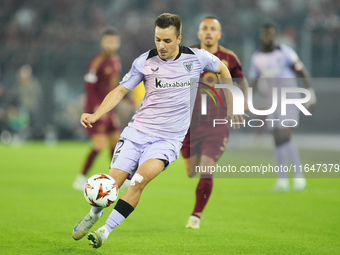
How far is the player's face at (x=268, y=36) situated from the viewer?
30.8 feet

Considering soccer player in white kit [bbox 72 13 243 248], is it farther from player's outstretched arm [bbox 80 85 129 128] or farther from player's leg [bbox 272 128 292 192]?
player's leg [bbox 272 128 292 192]

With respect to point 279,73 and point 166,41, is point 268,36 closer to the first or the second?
point 279,73

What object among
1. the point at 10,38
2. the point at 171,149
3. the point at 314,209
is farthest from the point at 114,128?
the point at 10,38

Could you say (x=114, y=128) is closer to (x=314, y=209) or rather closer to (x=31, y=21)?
(x=314, y=209)

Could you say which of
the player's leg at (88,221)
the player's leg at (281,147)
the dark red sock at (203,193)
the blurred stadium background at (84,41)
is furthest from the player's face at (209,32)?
the blurred stadium background at (84,41)

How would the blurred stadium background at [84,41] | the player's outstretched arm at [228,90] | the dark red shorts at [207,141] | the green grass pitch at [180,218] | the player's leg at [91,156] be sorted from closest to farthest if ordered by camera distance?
the green grass pitch at [180,218] → the player's outstretched arm at [228,90] → the dark red shorts at [207,141] → the player's leg at [91,156] → the blurred stadium background at [84,41]

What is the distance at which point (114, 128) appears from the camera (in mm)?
9820

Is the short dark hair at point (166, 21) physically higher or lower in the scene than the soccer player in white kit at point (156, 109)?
higher

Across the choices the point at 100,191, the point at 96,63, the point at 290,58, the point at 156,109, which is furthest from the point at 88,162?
the point at 100,191

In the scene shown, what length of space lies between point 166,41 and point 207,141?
1762 mm

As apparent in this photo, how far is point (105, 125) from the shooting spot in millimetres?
9750

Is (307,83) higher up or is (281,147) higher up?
(307,83)

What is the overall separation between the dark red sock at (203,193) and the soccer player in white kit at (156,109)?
112cm

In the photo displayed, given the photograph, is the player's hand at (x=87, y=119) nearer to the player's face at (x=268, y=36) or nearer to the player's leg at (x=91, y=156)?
the player's leg at (x=91, y=156)
